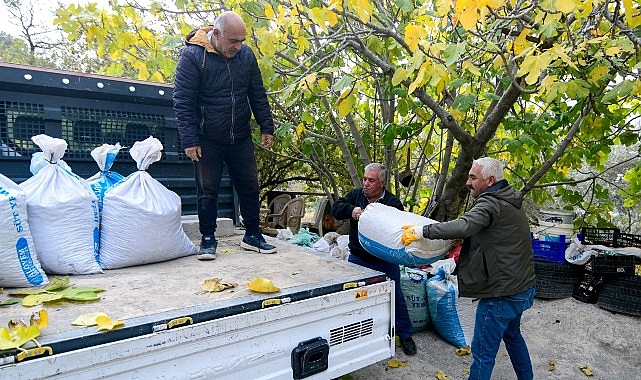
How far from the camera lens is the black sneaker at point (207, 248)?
2.72 meters

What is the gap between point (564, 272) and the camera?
4.76 m

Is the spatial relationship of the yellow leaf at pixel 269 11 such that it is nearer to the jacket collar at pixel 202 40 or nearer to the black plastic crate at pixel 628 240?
the jacket collar at pixel 202 40

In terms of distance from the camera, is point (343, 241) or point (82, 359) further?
point (343, 241)

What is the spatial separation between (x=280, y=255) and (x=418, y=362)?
4.89ft

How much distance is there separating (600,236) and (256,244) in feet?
14.6

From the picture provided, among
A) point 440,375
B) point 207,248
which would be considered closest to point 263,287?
point 207,248

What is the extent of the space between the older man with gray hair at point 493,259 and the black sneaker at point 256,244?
2.99 feet

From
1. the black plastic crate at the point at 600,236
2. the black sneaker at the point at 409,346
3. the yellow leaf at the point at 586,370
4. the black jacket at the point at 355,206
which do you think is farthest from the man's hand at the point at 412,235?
the black plastic crate at the point at 600,236

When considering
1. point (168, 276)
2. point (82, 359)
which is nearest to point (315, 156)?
point (168, 276)

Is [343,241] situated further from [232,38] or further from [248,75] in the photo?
[232,38]

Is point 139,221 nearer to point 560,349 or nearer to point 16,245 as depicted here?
point 16,245

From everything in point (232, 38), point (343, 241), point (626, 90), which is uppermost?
point (232, 38)

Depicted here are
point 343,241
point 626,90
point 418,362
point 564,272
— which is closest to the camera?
point 626,90

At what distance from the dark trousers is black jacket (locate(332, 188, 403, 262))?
629mm
